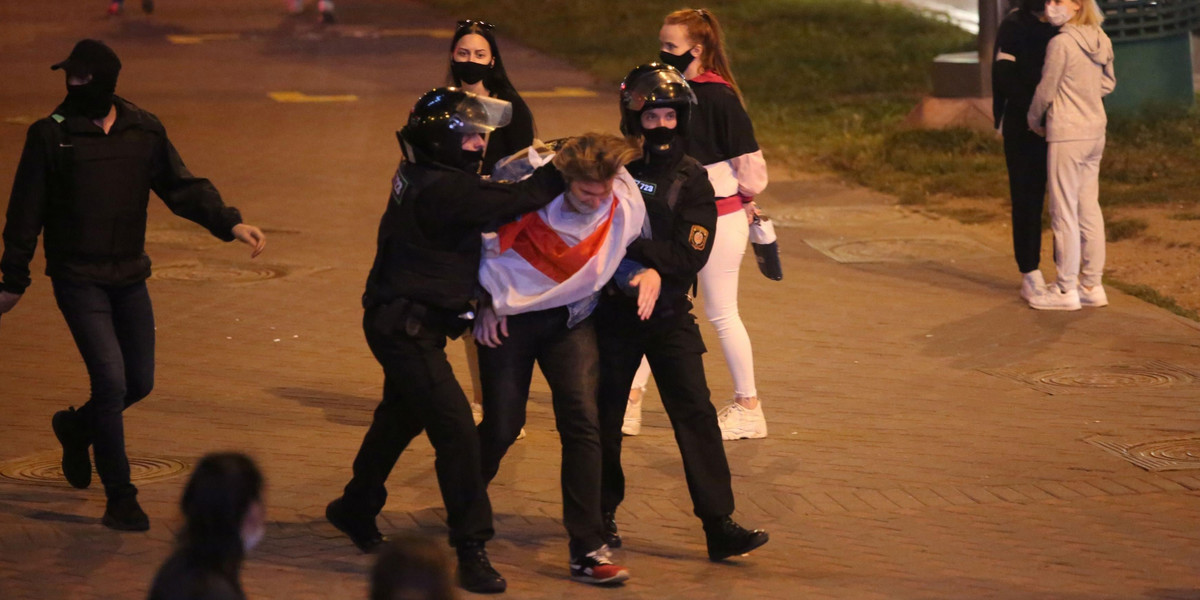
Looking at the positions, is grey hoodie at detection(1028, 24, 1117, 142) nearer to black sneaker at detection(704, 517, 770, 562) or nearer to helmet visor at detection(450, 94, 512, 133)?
black sneaker at detection(704, 517, 770, 562)

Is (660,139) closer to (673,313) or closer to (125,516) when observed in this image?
(673,313)

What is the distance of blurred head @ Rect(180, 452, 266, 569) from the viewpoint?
12.1ft

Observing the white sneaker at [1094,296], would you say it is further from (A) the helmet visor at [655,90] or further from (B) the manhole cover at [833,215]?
(A) the helmet visor at [655,90]

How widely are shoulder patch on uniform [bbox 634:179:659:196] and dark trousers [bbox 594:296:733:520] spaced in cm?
42

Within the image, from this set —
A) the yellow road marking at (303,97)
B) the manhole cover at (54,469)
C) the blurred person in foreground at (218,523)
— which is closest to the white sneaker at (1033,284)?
the manhole cover at (54,469)

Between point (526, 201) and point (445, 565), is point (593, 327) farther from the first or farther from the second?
point (445, 565)

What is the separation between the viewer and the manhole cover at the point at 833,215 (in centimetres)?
1333

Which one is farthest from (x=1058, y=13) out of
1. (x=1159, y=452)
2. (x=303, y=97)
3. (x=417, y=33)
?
(x=417, y=33)

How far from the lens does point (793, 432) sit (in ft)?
25.6

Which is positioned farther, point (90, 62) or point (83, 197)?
point (83, 197)

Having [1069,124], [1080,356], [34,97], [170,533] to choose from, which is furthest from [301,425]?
[34,97]

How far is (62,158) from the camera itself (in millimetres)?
6137

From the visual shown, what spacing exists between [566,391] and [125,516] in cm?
185

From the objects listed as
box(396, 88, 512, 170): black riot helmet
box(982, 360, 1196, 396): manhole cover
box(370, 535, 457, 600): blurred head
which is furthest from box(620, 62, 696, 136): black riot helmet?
box(982, 360, 1196, 396): manhole cover
